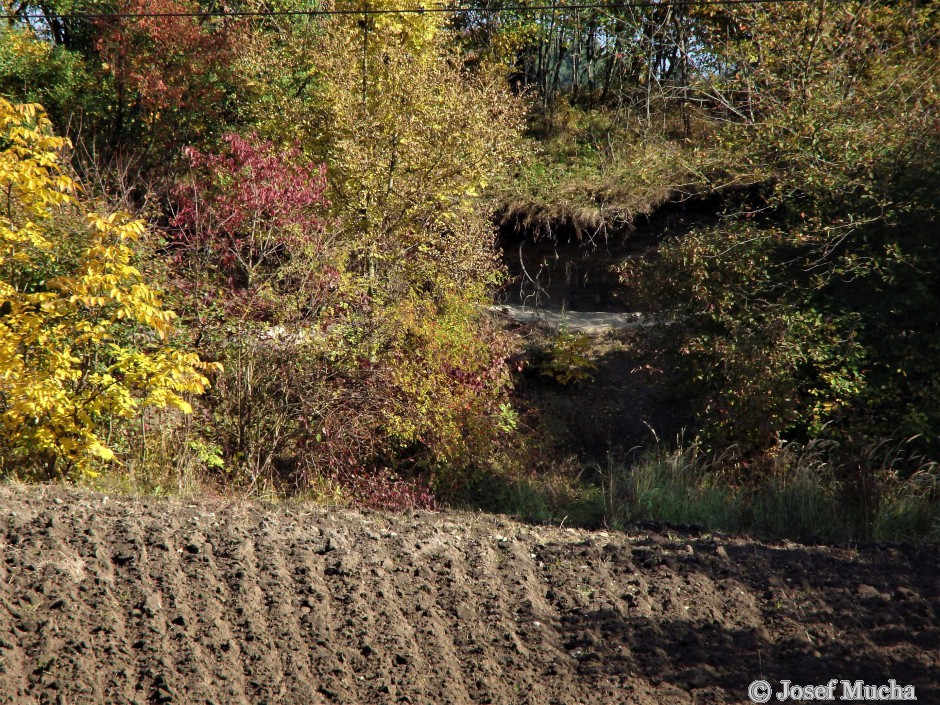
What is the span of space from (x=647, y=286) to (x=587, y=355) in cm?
272

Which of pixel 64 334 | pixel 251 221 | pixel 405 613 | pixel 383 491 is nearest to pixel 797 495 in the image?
pixel 383 491

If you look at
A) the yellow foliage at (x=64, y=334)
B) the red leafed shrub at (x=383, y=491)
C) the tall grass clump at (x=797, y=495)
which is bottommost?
the red leafed shrub at (x=383, y=491)

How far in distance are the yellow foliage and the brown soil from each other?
755 mm

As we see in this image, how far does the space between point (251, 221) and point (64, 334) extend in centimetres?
199

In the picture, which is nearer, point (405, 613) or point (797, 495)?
point (405, 613)

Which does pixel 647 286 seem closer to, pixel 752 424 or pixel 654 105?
pixel 752 424

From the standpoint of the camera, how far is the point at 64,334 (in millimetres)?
6395

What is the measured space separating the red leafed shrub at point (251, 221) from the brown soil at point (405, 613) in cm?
260

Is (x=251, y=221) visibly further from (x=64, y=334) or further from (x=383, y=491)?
(x=383, y=491)

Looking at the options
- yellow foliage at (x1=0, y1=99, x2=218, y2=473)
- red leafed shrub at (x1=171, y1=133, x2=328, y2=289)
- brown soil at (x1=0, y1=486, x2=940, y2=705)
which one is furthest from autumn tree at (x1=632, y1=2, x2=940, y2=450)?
yellow foliage at (x1=0, y1=99, x2=218, y2=473)

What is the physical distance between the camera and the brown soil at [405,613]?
13.1ft

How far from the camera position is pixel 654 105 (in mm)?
17734

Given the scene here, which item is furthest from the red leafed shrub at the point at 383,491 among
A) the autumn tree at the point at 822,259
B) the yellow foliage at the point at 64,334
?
the autumn tree at the point at 822,259

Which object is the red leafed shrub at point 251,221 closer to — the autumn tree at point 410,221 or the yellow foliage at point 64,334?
the autumn tree at point 410,221
